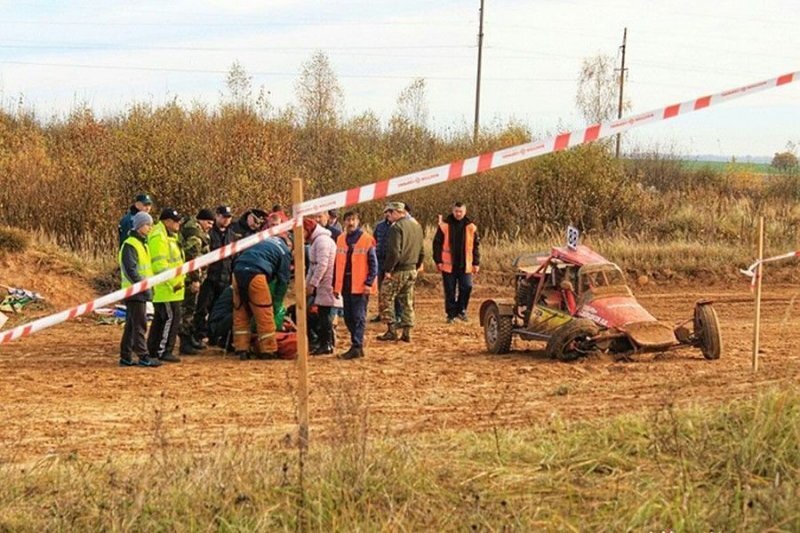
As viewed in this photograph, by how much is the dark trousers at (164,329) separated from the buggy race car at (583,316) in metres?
4.07

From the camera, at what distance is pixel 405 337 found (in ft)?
48.7

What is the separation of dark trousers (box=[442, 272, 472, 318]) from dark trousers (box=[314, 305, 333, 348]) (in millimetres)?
3866

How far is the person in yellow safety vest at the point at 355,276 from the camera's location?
43.2ft

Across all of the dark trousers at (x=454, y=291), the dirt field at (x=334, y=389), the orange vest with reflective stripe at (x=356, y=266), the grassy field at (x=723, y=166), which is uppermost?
the grassy field at (x=723, y=166)

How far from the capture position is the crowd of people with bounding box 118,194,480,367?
12734 millimetres

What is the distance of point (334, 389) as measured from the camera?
10.5 metres

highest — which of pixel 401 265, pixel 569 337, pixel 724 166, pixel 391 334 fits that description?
pixel 724 166

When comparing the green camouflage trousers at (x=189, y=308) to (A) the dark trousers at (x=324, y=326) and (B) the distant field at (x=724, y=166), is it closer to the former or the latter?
(A) the dark trousers at (x=324, y=326)

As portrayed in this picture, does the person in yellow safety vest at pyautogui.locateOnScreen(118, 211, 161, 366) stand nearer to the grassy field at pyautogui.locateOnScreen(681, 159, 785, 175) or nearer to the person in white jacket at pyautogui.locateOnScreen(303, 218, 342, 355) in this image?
the person in white jacket at pyautogui.locateOnScreen(303, 218, 342, 355)

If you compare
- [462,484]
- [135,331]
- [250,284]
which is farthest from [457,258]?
[462,484]

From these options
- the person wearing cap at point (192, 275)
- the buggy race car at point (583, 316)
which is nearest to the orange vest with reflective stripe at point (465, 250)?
the buggy race car at point (583, 316)

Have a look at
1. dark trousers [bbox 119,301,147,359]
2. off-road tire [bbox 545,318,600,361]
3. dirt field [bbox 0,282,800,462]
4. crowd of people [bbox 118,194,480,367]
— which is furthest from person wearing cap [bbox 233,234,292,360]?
off-road tire [bbox 545,318,600,361]

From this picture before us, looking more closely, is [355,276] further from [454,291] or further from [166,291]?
[454,291]

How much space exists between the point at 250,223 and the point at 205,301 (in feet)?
4.17
